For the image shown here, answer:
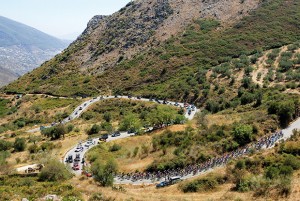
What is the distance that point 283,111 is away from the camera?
186 ft

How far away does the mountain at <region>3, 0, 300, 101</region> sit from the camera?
436 ft

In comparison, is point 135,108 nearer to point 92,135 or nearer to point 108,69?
point 92,135

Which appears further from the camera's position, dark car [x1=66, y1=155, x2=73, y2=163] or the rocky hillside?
the rocky hillside

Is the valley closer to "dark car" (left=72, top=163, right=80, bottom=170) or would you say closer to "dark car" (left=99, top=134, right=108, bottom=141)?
"dark car" (left=72, top=163, right=80, bottom=170)

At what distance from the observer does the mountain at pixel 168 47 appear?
436 ft

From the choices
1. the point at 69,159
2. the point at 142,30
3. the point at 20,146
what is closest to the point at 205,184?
the point at 69,159

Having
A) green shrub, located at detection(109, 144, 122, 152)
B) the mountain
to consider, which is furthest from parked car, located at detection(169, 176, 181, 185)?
the mountain

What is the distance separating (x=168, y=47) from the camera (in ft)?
490

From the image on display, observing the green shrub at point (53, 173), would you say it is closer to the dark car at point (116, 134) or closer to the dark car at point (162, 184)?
the dark car at point (162, 184)

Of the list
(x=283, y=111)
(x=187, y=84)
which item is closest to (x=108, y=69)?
(x=187, y=84)

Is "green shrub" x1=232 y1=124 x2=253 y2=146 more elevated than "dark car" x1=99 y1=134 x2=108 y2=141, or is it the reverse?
"green shrub" x1=232 y1=124 x2=253 y2=146

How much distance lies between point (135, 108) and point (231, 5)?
3158 inches

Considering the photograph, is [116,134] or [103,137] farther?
[116,134]

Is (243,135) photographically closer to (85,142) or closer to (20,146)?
(85,142)
